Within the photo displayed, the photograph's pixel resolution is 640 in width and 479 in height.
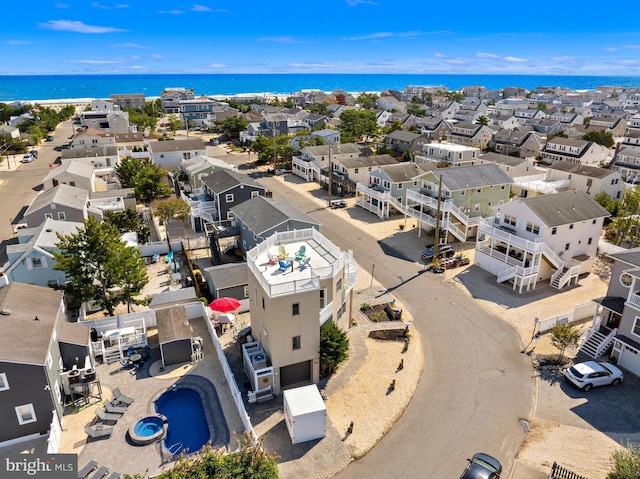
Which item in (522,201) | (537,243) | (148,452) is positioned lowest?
(148,452)

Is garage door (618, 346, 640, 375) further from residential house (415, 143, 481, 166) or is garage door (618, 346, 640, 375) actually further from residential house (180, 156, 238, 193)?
residential house (180, 156, 238, 193)

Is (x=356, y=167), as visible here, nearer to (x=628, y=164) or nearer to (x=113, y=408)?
(x=628, y=164)

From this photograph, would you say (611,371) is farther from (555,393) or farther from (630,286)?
(630,286)

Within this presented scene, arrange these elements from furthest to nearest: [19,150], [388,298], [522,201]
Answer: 1. [19,150]
2. [522,201]
3. [388,298]

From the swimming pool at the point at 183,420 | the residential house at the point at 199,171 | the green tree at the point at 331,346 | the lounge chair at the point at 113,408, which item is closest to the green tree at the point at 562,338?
the green tree at the point at 331,346

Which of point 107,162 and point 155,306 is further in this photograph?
point 107,162

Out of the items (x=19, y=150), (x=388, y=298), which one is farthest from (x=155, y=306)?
(x=19, y=150)
